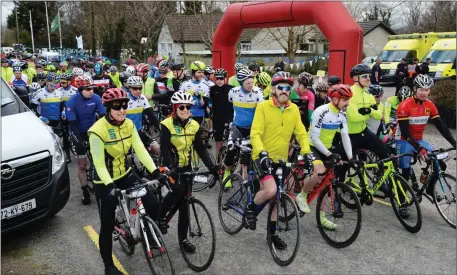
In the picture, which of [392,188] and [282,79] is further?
[392,188]

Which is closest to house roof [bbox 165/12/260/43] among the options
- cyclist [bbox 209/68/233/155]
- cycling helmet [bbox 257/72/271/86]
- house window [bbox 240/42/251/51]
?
house window [bbox 240/42/251/51]

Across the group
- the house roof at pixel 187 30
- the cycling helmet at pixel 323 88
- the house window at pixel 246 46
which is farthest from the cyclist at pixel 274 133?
the house window at pixel 246 46

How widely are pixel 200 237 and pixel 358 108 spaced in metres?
3.23

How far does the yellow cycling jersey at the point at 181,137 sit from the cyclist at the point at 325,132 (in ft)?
5.33

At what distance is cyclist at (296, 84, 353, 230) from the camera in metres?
5.48

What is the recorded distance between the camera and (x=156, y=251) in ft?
13.9

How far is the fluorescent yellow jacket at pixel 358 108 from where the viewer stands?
6.39 metres

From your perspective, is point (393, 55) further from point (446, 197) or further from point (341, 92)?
point (341, 92)

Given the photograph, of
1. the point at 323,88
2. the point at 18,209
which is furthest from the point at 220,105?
the point at 18,209

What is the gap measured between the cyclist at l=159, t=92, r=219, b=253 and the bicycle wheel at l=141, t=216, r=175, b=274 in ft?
1.88

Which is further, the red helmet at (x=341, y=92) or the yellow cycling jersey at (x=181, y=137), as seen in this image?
the red helmet at (x=341, y=92)

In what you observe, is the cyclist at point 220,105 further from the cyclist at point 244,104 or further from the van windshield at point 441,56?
the van windshield at point 441,56

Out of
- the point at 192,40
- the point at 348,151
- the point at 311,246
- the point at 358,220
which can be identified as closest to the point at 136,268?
the point at 311,246

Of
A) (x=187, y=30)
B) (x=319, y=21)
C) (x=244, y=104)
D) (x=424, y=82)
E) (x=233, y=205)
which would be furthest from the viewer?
(x=187, y=30)
